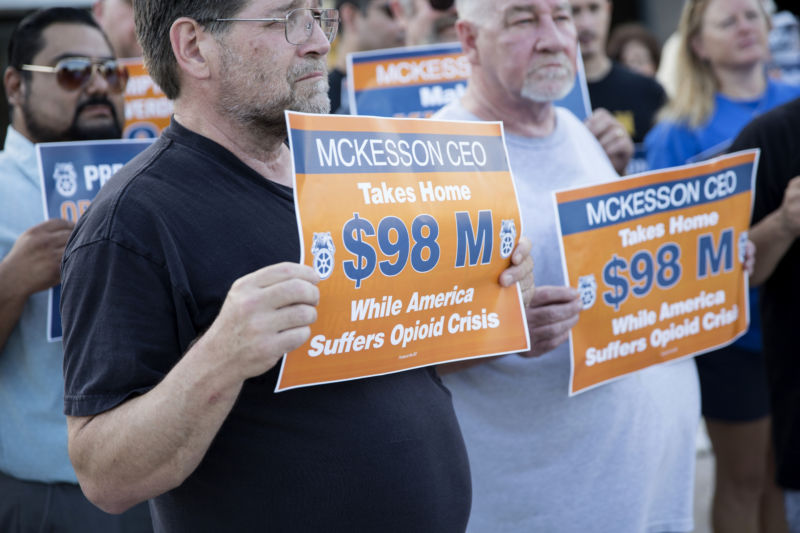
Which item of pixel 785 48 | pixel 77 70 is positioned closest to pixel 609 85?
pixel 785 48

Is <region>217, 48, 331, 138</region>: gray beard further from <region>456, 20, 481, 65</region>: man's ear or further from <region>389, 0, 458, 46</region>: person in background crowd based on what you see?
<region>389, 0, 458, 46</region>: person in background crowd

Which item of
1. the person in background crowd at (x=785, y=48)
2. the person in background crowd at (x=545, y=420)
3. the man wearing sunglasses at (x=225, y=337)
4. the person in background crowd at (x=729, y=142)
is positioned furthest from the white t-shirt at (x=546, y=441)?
the person in background crowd at (x=785, y=48)

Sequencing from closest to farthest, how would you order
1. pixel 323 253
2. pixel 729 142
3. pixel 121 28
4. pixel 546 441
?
1. pixel 323 253
2. pixel 546 441
3. pixel 729 142
4. pixel 121 28

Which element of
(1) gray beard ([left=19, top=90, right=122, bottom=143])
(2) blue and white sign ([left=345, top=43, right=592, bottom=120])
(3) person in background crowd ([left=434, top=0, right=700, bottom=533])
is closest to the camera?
(3) person in background crowd ([left=434, top=0, right=700, bottom=533])

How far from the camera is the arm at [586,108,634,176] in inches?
125

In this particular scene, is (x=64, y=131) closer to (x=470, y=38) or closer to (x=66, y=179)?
(x=66, y=179)

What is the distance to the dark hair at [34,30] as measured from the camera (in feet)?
9.12

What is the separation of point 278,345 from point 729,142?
316 centimetres

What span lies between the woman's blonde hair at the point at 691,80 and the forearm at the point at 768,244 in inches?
60.7

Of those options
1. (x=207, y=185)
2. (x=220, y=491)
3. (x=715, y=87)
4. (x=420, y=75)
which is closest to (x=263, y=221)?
(x=207, y=185)

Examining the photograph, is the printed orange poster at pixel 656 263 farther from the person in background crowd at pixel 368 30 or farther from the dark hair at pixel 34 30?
the person in background crowd at pixel 368 30

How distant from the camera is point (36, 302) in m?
2.46

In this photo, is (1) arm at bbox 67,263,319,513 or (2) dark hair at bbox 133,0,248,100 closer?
(1) arm at bbox 67,263,319,513

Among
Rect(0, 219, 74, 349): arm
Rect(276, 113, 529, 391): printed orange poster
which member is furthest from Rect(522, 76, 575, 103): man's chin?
Rect(0, 219, 74, 349): arm
